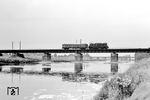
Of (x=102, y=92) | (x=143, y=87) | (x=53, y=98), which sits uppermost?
Result: (x=143, y=87)

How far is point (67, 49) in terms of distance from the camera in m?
135

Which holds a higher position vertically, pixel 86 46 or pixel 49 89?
pixel 86 46

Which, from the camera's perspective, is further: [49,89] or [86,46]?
[86,46]

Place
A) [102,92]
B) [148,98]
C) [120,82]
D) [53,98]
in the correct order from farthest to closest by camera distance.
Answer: [53,98] < [102,92] < [120,82] < [148,98]

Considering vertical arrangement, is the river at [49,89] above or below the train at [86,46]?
below

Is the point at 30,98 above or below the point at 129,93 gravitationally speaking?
below

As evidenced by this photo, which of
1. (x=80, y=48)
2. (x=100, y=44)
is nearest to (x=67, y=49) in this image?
(x=80, y=48)

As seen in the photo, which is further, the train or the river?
the train

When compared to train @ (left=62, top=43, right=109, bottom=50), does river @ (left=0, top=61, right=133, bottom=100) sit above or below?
below

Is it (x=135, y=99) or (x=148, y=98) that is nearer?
(x=148, y=98)

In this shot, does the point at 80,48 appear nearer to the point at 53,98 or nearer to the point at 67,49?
→ the point at 67,49

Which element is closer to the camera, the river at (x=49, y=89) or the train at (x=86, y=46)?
the river at (x=49, y=89)

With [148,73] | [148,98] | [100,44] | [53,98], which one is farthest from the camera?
[100,44]

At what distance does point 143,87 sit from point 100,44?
384 ft
